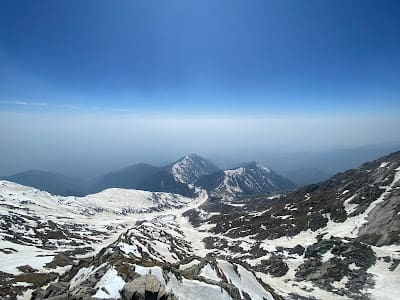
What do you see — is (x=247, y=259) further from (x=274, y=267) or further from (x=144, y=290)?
(x=144, y=290)

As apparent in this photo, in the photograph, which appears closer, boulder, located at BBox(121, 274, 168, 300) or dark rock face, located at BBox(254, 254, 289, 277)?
boulder, located at BBox(121, 274, 168, 300)

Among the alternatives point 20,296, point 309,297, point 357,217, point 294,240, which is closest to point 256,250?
point 294,240

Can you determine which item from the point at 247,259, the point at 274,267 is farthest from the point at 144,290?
the point at 247,259

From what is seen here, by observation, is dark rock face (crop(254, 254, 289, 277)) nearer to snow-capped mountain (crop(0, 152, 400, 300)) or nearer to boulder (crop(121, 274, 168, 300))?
snow-capped mountain (crop(0, 152, 400, 300))

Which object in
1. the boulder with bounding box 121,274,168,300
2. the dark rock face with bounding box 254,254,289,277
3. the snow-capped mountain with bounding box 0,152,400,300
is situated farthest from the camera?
the dark rock face with bounding box 254,254,289,277

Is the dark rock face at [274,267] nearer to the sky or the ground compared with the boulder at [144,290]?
nearer to the ground

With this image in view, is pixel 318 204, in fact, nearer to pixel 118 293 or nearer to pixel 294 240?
pixel 294 240

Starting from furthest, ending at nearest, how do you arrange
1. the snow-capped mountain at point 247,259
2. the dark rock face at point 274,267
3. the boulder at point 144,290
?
the dark rock face at point 274,267 → the snow-capped mountain at point 247,259 → the boulder at point 144,290

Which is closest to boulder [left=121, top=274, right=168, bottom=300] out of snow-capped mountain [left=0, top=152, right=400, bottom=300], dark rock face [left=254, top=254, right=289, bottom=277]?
snow-capped mountain [left=0, top=152, right=400, bottom=300]

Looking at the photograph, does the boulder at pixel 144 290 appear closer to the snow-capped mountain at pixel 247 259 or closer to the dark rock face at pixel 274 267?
the snow-capped mountain at pixel 247 259

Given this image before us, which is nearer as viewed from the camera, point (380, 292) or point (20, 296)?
point (20, 296)

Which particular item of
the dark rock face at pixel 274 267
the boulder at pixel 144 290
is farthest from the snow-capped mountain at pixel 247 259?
the dark rock face at pixel 274 267
